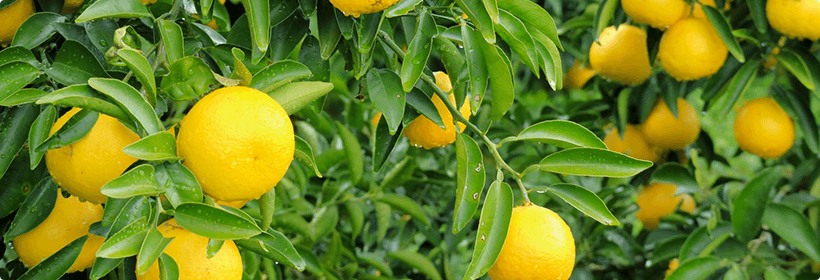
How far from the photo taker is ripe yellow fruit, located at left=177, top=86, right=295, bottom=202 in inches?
25.8

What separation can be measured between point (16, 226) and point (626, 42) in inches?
58.3

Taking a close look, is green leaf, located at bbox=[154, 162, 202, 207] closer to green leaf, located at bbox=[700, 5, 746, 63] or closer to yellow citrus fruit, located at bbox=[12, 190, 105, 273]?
yellow citrus fruit, located at bbox=[12, 190, 105, 273]

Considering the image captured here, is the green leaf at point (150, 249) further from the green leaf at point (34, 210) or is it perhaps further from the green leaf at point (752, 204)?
the green leaf at point (752, 204)

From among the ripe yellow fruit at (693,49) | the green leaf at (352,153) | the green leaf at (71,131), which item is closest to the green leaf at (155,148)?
the green leaf at (71,131)

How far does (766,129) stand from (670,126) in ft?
0.81

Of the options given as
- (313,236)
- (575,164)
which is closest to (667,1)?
(575,164)

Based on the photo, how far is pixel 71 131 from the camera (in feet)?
2.29

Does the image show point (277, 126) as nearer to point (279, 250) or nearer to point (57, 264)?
point (279, 250)

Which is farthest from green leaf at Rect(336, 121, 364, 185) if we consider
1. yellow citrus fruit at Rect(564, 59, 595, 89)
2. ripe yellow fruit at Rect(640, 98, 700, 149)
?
yellow citrus fruit at Rect(564, 59, 595, 89)

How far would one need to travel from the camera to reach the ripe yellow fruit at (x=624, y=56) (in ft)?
5.70

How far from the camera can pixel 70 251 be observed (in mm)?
802

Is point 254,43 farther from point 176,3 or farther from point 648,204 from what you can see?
point 648,204

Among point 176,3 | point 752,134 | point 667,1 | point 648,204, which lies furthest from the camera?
point 648,204

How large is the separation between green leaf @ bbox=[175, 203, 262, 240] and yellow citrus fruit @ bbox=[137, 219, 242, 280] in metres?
0.06
